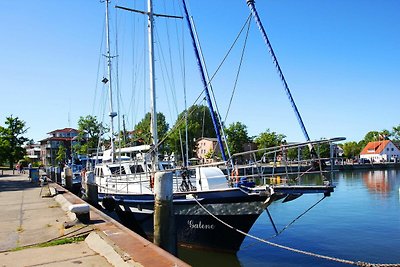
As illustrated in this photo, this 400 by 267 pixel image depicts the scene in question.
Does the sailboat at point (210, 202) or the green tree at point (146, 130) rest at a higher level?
the green tree at point (146, 130)

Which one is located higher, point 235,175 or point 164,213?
point 235,175

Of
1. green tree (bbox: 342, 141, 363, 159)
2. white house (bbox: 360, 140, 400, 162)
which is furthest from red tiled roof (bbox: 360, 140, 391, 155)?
green tree (bbox: 342, 141, 363, 159)

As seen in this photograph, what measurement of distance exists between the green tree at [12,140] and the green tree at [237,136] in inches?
1567

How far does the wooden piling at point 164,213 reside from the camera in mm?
8953

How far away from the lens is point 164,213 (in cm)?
903

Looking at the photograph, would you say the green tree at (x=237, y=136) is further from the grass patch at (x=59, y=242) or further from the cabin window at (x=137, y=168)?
the grass patch at (x=59, y=242)

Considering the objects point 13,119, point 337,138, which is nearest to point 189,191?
point 337,138

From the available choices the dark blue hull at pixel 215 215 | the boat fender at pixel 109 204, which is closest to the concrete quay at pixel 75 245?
the dark blue hull at pixel 215 215

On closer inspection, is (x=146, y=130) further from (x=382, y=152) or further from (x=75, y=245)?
(x=382, y=152)

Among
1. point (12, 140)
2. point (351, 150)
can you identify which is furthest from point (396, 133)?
point (12, 140)

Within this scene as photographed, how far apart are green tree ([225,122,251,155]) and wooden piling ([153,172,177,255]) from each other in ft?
230

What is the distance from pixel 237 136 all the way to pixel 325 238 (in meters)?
64.7

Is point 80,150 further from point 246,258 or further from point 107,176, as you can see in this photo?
point 246,258

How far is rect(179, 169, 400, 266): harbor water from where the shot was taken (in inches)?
500
